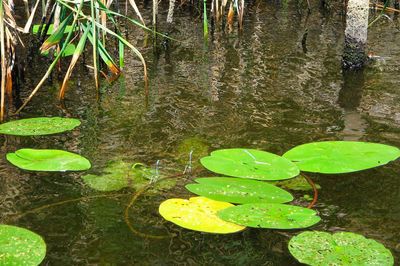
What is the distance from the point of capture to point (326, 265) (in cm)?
231

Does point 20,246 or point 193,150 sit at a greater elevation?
point 193,150

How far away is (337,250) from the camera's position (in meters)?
2.44

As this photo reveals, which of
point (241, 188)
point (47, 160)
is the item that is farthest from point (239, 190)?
point (47, 160)

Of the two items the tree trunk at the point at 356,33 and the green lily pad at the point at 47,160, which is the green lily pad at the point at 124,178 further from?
the tree trunk at the point at 356,33

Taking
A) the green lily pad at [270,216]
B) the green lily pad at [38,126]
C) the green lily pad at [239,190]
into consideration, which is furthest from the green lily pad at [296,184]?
the green lily pad at [38,126]

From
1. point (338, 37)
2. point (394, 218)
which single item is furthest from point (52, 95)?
point (338, 37)

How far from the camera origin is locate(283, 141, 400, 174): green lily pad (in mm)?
3246

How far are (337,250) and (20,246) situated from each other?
1456mm

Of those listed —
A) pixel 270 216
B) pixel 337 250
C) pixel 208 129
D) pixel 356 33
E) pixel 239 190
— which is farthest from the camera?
pixel 356 33

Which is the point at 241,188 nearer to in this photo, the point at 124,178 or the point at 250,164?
the point at 250,164

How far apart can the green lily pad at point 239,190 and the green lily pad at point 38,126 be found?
4.35 feet

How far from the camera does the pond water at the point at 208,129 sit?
2.66 m

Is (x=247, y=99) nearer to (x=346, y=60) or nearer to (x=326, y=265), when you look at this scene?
(x=346, y=60)

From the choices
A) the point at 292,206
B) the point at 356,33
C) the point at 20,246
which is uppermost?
the point at 356,33
